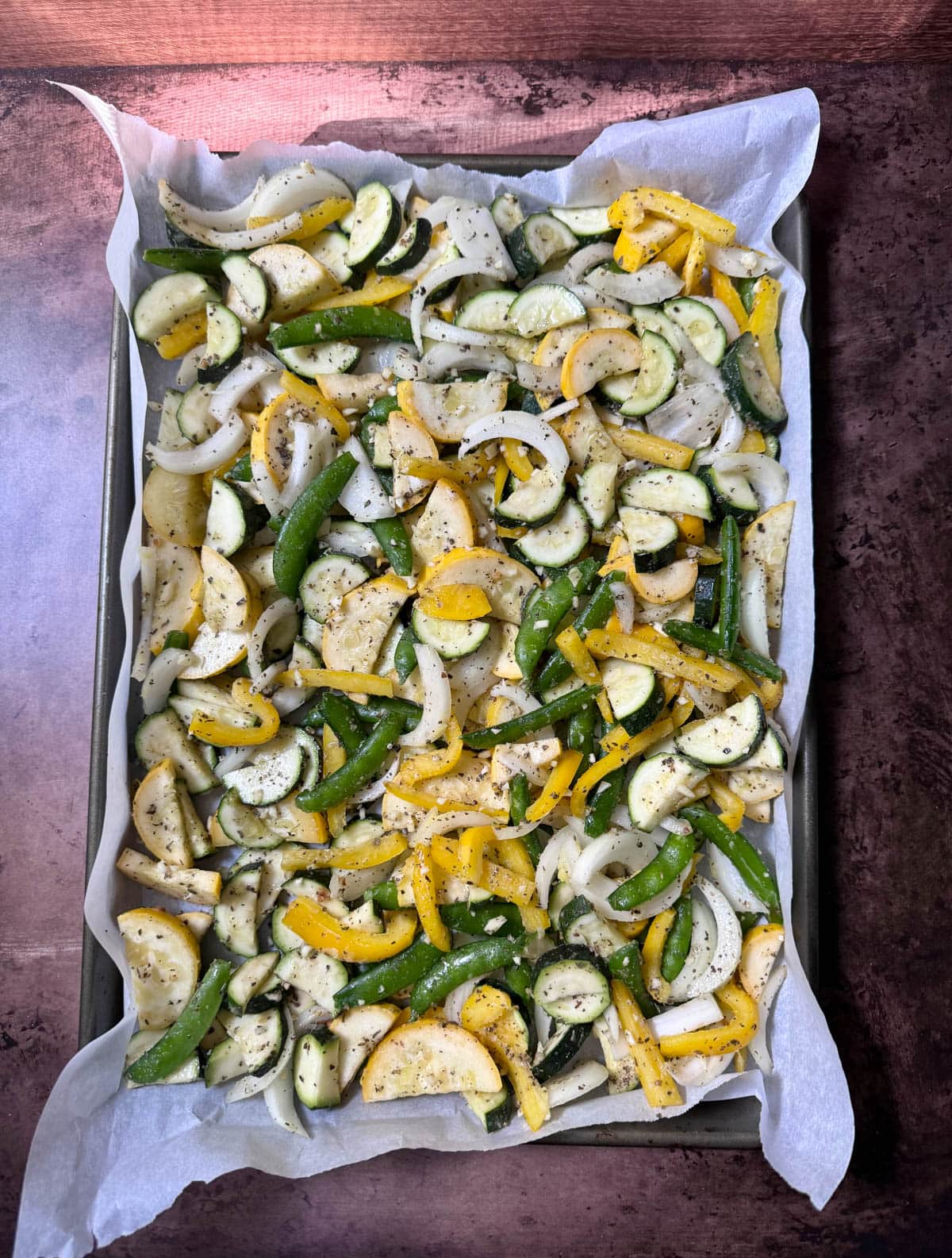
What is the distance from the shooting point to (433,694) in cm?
241

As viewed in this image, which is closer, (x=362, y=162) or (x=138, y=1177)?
(x=138, y=1177)

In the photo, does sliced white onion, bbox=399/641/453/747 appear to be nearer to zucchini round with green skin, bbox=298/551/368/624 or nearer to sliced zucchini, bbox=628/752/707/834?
zucchini round with green skin, bbox=298/551/368/624

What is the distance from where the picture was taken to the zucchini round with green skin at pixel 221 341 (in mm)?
2486

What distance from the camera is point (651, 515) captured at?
2.44 m

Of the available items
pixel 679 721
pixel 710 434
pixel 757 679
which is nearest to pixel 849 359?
pixel 710 434

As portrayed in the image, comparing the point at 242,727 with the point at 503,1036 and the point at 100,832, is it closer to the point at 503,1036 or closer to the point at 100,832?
the point at 100,832

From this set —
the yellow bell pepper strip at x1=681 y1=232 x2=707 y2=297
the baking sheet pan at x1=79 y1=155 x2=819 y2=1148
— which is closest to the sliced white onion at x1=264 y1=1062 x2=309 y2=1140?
the baking sheet pan at x1=79 y1=155 x2=819 y2=1148

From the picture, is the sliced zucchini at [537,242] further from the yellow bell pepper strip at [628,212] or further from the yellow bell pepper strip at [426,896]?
the yellow bell pepper strip at [426,896]

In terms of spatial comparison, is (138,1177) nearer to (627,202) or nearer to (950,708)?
(950,708)

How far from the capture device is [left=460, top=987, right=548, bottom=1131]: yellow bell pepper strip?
2340 millimetres

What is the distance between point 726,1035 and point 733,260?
6.25 feet

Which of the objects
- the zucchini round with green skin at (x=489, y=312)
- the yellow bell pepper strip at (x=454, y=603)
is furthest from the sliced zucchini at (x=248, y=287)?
the yellow bell pepper strip at (x=454, y=603)

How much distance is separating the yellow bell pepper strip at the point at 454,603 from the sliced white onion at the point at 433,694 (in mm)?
102

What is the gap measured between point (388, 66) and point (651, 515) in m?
1.46
